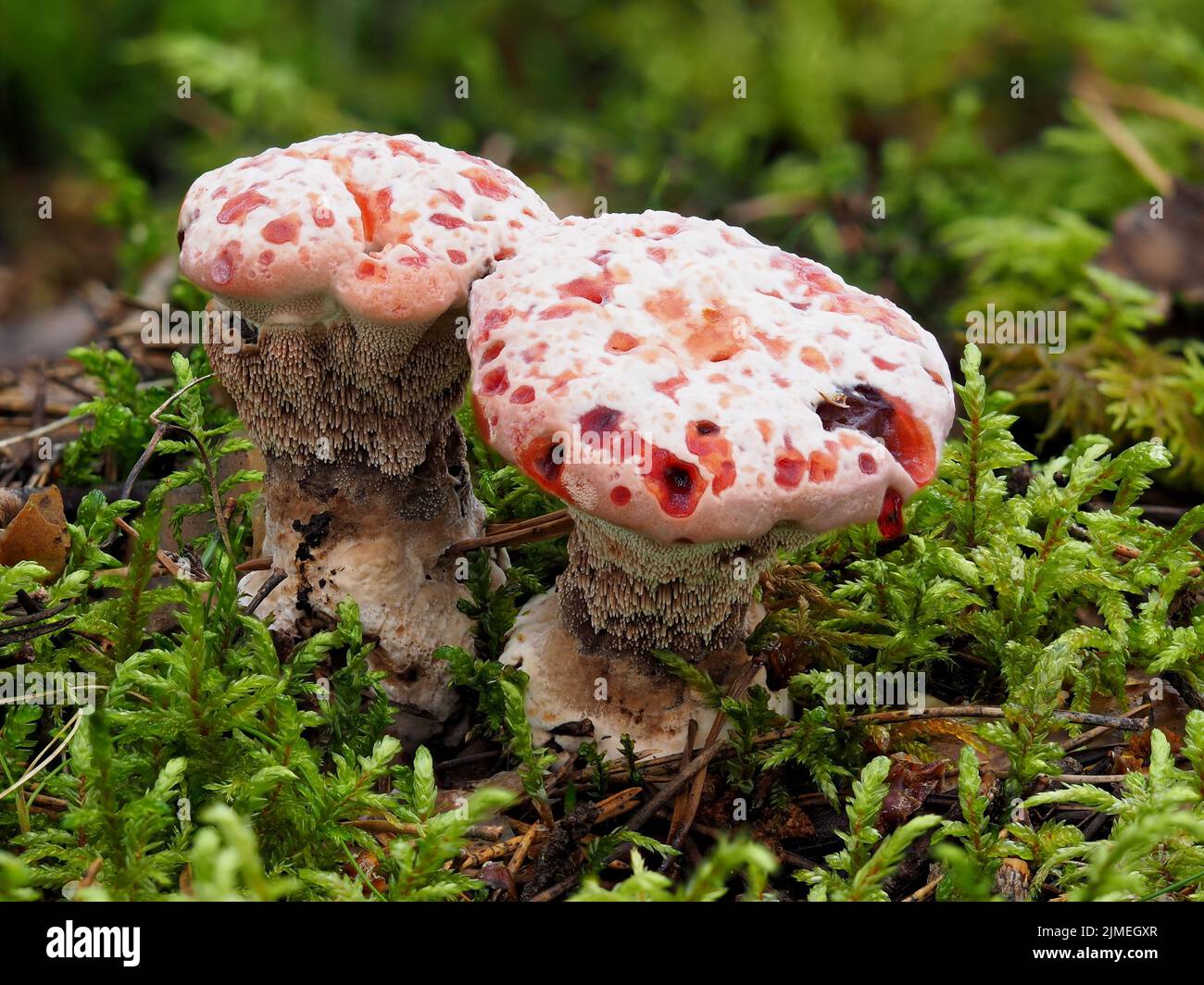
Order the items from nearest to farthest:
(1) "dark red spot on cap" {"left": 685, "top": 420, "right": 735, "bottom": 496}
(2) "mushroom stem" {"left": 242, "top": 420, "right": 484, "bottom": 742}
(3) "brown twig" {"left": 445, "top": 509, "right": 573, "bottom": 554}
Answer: (1) "dark red spot on cap" {"left": 685, "top": 420, "right": 735, "bottom": 496} < (2) "mushroom stem" {"left": 242, "top": 420, "right": 484, "bottom": 742} < (3) "brown twig" {"left": 445, "top": 509, "right": 573, "bottom": 554}

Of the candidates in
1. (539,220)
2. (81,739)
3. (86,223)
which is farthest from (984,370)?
(86,223)

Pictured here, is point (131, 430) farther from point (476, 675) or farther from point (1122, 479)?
point (1122, 479)

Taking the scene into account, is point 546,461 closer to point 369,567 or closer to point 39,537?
point 369,567

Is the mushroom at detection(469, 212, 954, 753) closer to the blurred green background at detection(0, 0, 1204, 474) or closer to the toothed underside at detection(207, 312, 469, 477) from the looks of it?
the toothed underside at detection(207, 312, 469, 477)

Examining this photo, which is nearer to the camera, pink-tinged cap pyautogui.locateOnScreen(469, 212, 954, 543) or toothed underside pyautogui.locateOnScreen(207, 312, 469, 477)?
pink-tinged cap pyautogui.locateOnScreen(469, 212, 954, 543)

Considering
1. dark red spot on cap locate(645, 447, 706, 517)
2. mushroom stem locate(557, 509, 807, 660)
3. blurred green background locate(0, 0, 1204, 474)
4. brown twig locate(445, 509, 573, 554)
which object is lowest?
mushroom stem locate(557, 509, 807, 660)

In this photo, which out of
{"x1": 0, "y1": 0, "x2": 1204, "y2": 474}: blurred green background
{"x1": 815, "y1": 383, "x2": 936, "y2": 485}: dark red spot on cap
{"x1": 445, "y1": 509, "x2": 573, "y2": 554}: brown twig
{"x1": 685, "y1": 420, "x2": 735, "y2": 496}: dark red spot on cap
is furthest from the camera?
{"x1": 0, "y1": 0, "x2": 1204, "y2": 474}: blurred green background

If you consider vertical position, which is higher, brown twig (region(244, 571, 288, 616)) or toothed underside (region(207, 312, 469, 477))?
toothed underside (region(207, 312, 469, 477))

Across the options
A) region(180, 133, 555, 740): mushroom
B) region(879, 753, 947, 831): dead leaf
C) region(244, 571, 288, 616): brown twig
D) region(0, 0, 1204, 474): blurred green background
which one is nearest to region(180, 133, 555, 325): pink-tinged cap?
region(180, 133, 555, 740): mushroom
